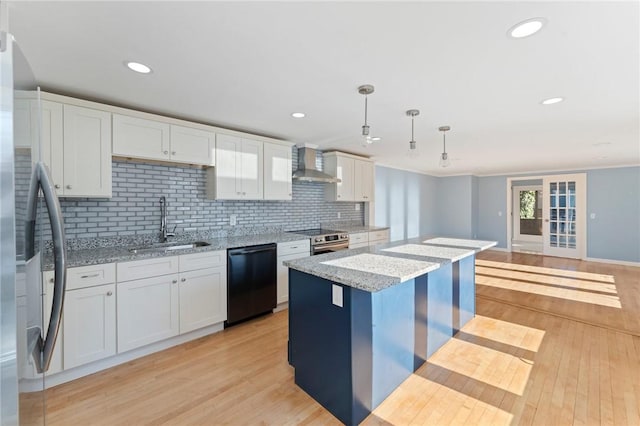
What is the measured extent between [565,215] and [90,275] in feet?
30.9

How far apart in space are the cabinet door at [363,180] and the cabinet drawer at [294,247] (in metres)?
1.69

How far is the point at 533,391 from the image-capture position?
6.69ft

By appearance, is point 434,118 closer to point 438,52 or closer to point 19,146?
point 438,52

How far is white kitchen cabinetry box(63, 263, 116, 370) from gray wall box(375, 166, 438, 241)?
4981mm

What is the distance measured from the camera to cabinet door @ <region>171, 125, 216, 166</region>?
9.62 feet

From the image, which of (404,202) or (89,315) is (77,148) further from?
(404,202)

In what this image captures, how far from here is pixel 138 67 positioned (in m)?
1.96

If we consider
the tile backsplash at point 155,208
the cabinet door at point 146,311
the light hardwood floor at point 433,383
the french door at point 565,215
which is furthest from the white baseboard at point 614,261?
the cabinet door at point 146,311

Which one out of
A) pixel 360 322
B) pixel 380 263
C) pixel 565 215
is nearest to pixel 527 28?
pixel 380 263

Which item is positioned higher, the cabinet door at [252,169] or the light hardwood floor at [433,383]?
the cabinet door at [252,169]

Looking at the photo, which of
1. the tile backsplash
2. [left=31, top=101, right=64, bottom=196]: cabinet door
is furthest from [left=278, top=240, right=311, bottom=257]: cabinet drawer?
[left=31, top=101, right=64, bottom=196]: cabinet door

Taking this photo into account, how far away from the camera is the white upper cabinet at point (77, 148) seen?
226cm

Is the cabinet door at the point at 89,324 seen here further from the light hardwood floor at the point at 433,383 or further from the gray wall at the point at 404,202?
the gray wall at the point at 404,202

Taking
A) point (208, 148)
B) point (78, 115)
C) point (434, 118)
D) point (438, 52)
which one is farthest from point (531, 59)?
point (78, 115)
